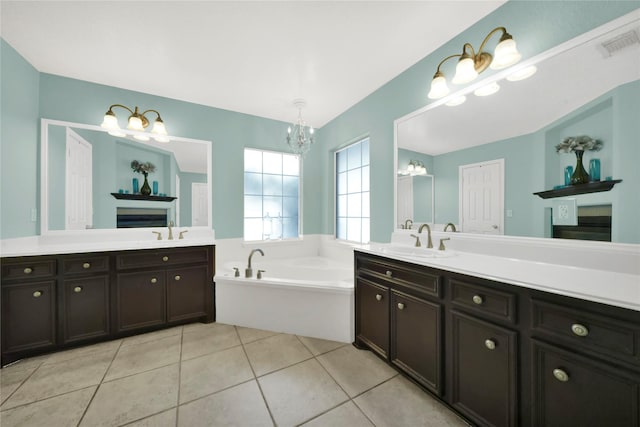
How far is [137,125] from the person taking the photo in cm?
248

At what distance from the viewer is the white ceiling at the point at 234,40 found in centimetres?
162

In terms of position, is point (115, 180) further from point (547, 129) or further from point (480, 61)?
point (547, 129)

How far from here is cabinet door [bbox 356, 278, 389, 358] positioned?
69.2 inches

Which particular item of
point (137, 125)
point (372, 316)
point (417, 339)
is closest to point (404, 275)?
point (417, 339)

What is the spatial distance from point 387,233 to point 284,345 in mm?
1499

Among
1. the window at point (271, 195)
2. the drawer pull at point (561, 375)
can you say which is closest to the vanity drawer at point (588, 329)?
the drawer pull at point (561, 375)

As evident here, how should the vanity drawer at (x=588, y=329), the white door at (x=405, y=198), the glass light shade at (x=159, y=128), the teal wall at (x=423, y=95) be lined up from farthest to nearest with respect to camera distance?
the glass light shade at (x=159, y=128) < the white door at (x=405, y=198) < the teal wall at (x=423, y=95) < the vanity drawer at (x=588, y=329)

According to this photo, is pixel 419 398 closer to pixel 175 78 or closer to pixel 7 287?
pixel 7 287

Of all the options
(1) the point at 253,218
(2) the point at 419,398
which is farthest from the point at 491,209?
(1) the point at 253,218

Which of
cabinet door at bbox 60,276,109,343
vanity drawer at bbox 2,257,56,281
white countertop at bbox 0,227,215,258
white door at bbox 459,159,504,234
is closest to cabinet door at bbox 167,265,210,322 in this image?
white countertop at bbox 0,227,215,258

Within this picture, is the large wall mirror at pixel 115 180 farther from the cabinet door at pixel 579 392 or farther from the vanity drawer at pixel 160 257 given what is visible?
the cabinet door at pixel 579 392

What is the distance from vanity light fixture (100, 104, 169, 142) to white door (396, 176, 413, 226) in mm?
2716

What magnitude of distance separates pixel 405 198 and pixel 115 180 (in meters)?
3.09

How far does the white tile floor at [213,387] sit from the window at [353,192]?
1.54 m
